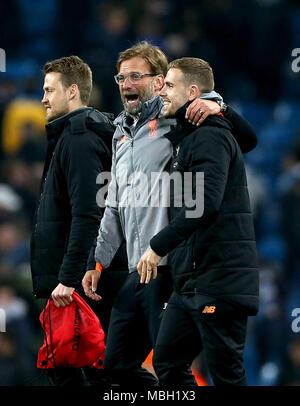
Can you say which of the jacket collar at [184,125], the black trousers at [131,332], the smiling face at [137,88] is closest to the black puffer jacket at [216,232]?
the jacket collar at [184,125]

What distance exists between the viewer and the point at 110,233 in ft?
15.7

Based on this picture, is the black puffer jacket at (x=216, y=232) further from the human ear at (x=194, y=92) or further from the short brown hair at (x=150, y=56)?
the short brown hair at (x=150, y=56)

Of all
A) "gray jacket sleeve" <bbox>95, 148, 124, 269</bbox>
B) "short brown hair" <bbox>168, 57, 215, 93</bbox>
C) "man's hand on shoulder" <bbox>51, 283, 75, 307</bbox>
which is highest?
"short brown hair" <bbox>168, 57, 215, 93</bbox>

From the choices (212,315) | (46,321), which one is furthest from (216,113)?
(46,321)

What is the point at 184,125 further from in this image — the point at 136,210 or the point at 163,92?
the point at 136,210

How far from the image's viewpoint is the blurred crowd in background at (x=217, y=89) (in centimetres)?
793

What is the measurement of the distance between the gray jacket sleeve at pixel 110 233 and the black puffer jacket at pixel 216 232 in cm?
58

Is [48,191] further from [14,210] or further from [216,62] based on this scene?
[216,62]

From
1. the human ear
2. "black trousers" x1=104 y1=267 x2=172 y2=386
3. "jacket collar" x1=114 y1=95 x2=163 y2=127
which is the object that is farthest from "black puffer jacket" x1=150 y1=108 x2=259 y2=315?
"jacket collar" x1=114 y1=95 x2=163 y2=127

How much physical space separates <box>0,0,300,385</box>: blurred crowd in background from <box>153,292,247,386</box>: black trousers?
3035 millimetres

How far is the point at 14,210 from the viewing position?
335 inches

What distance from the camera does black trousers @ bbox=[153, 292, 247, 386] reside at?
13.4 feet

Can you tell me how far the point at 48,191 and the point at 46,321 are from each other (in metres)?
Result: 0.62

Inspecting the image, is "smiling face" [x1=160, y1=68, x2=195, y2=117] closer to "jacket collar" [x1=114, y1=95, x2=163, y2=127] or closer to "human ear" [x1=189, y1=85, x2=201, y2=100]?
"human ear" [x1=189, y1=85, x2=201, y2=100]
